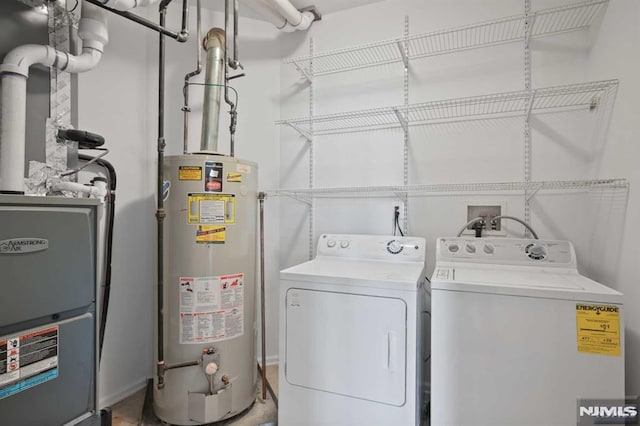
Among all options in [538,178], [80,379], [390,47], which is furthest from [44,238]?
[538,178]

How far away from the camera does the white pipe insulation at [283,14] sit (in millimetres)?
2006

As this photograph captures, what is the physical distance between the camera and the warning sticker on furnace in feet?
5.37

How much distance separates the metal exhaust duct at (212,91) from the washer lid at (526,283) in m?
1.42

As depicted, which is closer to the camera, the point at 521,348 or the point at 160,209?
the point at 521,348

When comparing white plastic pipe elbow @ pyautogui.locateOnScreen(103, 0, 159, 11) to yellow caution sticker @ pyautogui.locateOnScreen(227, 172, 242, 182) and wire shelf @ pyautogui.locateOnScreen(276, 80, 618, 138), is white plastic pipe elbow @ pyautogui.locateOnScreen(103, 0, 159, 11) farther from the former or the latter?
wire shelf @ pyautogui.locateOnScreen(276, 80, 618, 138)

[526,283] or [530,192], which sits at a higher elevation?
[530,192]

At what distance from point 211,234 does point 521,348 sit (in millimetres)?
1513

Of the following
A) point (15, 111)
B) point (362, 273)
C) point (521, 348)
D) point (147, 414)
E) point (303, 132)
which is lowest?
point (147, 414)

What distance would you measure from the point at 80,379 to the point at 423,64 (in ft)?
8.15

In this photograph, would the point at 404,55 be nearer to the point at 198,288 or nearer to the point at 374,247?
the point at 374,247

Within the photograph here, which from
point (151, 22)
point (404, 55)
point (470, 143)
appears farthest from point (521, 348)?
point (151, 22)

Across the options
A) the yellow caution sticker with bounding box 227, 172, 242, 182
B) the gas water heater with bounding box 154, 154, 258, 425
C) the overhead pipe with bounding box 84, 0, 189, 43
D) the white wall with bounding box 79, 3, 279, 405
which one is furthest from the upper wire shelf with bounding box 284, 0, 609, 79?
the gas water heater with bounding box 154, 154, 258, 425

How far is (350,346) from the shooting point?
57.0 inches

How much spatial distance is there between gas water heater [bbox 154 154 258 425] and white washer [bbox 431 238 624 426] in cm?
109
